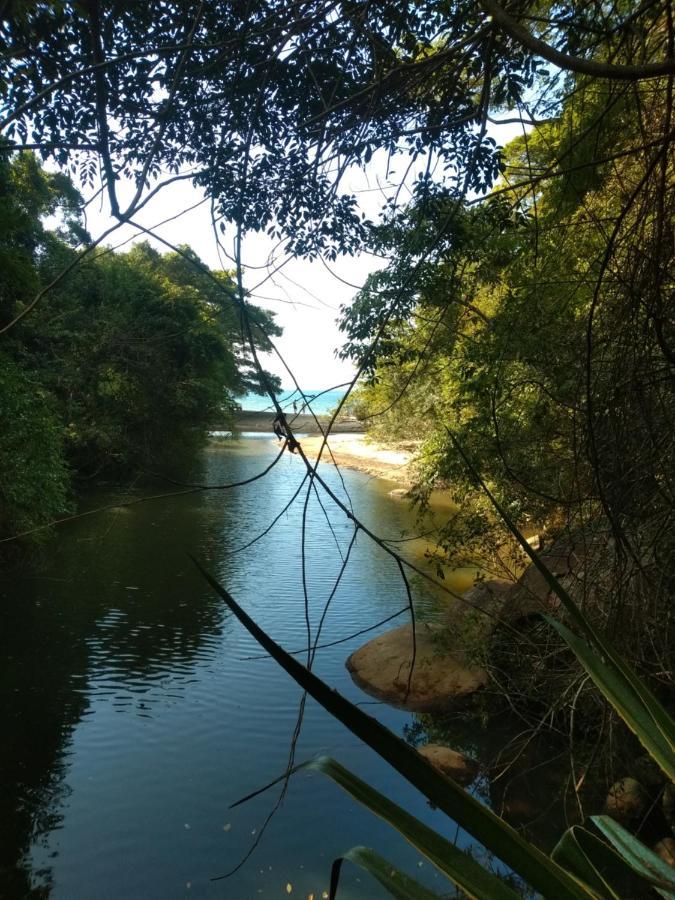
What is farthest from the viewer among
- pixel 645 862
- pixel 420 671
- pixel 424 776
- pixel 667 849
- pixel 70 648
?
pixel 70 648

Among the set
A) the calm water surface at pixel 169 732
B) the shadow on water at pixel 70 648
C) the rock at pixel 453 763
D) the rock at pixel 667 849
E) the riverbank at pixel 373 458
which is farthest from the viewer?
the riverbank at pixel 373 458

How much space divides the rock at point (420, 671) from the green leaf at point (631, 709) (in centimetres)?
450

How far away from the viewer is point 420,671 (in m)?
5.53

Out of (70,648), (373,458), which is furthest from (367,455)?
(70,648)

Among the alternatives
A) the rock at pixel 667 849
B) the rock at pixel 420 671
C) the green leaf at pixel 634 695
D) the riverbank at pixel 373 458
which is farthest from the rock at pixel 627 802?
the riverbank at pixel 373 458

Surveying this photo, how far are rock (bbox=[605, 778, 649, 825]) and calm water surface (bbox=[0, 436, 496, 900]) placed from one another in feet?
3.17

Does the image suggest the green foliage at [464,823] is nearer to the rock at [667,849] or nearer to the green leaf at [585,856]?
the green leaf at [585,856]

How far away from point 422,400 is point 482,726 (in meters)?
6.88

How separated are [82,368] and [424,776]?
12.6 m

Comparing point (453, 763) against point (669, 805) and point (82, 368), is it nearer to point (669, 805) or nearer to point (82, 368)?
point (669, 805)

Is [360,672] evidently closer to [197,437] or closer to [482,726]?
[482,726]

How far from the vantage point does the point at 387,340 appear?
479 centimetres

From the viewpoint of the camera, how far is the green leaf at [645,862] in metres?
0.60

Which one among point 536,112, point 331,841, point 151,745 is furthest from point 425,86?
point 151,745
